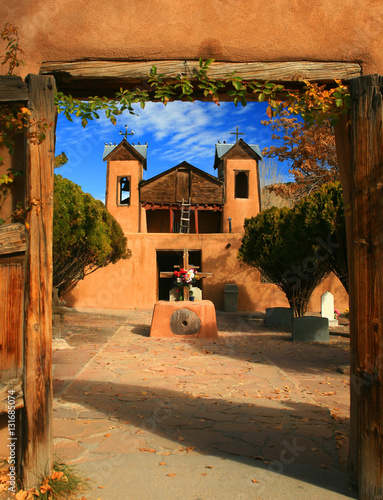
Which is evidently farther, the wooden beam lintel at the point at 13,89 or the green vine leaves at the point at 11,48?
the green vine leaves at the point at 11,48

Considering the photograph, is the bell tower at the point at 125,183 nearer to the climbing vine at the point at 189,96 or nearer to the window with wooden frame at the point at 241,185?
the window with wooden frame at the point at 241,185

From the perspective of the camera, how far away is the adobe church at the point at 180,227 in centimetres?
2030

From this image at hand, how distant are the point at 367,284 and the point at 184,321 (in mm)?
8690

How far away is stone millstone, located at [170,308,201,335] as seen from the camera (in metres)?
11.5

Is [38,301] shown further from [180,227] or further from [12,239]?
[180,227]

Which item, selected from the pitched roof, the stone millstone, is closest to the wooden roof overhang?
the pitched roof

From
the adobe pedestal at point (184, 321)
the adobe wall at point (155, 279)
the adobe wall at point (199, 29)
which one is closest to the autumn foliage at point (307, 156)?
the adobe wall at point (155, 279)

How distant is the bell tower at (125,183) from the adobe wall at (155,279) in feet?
11.4

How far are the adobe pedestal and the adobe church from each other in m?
8.70

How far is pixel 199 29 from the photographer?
11.3 feet

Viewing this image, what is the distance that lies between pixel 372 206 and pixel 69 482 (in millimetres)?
3117

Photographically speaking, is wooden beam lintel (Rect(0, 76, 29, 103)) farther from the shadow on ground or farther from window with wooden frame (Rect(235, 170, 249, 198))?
window with wooden frame (Rect(235, 170, 249, 198))

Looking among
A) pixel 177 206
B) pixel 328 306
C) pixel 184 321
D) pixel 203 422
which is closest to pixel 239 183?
pixel 177 206

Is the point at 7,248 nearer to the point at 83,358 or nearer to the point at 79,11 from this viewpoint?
the point at 79,11
